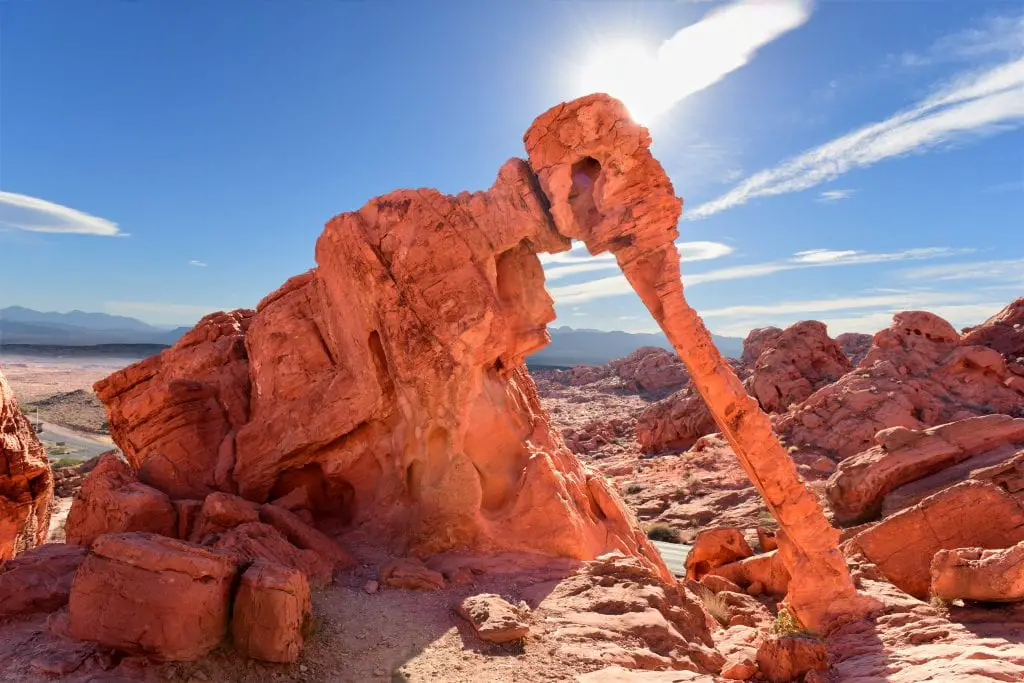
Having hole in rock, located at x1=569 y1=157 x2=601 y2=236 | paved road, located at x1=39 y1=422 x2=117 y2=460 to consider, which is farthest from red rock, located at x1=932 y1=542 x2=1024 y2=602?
paved road, located at x1=39 y1=422 x2=117 y2=460

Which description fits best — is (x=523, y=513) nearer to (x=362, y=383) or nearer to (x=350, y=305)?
(x=362, y=383)

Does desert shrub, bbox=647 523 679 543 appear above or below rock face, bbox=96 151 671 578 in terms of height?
below

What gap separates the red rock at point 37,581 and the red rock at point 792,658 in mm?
9938

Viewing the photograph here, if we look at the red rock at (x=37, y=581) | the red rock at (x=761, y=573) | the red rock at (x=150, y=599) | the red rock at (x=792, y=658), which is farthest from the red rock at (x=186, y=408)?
the red rock at (x=761, y=573)

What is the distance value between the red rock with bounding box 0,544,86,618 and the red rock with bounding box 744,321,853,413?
1256 inches

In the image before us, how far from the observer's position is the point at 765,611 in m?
13.7

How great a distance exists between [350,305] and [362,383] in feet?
5.76

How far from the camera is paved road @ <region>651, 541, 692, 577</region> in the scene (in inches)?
728

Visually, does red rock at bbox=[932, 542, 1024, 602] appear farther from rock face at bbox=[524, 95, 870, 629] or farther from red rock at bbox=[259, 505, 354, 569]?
red rock at bbox=[259, 505, 354, 569]

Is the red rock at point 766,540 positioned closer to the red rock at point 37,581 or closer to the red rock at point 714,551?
the red rock at point 714,551

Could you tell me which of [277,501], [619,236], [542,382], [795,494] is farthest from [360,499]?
[542,382]

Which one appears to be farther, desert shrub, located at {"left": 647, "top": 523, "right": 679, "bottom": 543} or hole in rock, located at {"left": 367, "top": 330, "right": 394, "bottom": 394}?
desert shrub, located at {"left": 647, "top": 523, "right": 679, "bottom": 543}

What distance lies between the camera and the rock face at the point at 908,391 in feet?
82.8

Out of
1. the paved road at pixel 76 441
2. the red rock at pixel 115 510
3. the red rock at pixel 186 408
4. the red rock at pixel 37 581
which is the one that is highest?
the red rock at pixel 186 408
